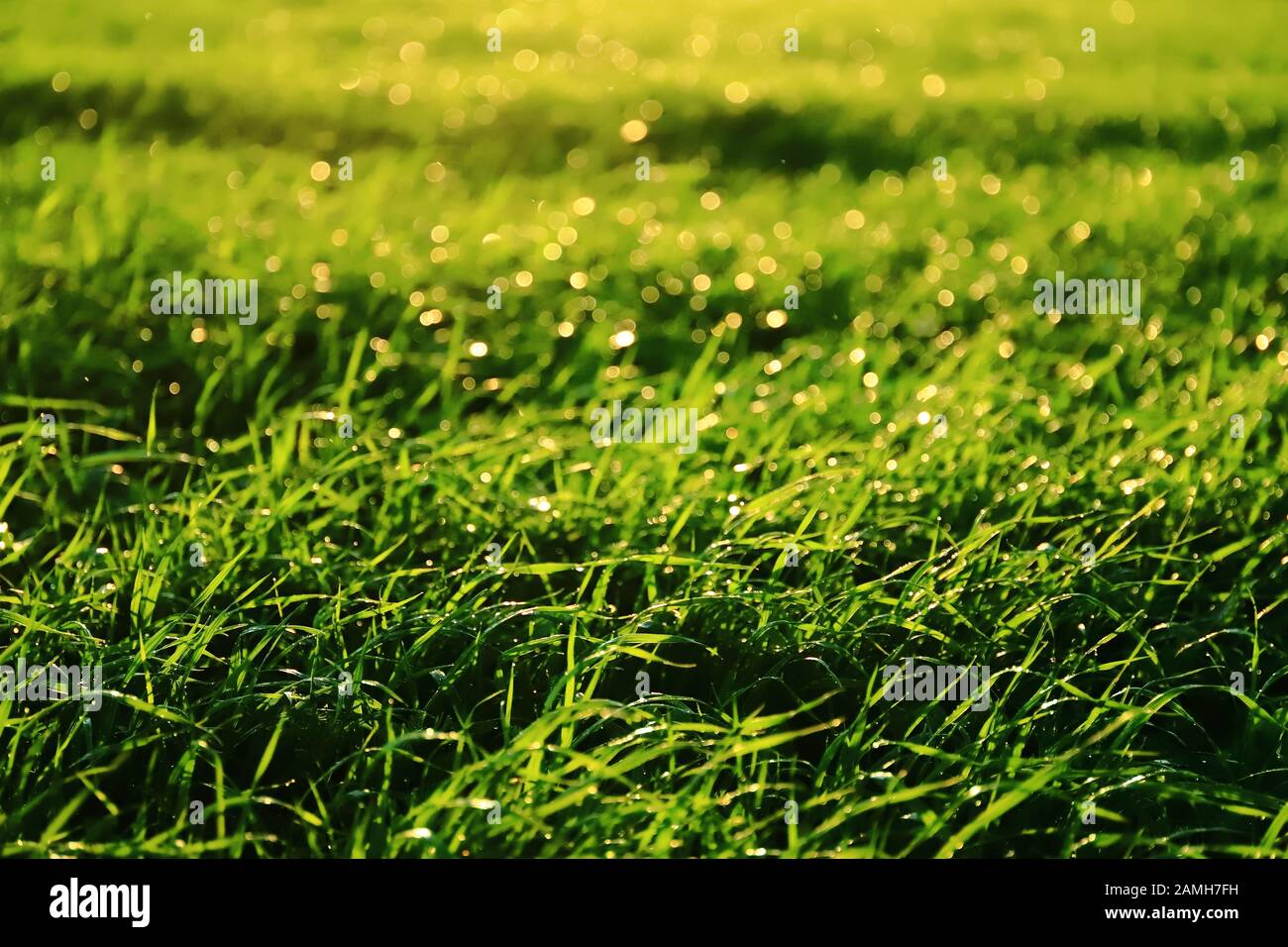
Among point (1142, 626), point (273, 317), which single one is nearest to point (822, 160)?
point (273, 317)

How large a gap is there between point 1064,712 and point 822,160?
4.88m

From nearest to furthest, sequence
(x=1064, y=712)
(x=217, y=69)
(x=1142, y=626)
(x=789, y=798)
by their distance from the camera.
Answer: (x=789, y=798), (x=1064, y=712), (x=1142, y=626), (x=217, y=69)

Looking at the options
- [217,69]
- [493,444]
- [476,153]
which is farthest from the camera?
[217,69]

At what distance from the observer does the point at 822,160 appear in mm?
6801

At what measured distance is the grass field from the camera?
2215 mm

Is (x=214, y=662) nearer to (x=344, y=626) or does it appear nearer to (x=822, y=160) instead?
(x=344, y=626)

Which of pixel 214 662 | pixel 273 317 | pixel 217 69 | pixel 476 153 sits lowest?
pixel 214 662

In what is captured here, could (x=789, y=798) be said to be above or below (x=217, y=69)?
below

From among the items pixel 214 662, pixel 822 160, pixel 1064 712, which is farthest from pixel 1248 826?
pixel 822 160

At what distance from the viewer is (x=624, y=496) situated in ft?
10.1

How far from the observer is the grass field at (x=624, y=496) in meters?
2.21

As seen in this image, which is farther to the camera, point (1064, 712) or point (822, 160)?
point (822, 160)

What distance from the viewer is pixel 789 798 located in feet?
7.28

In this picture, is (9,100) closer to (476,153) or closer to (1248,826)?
(476,153)
